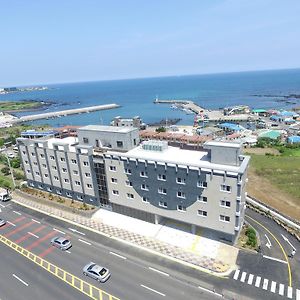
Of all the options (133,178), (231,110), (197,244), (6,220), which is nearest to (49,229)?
(6,220)

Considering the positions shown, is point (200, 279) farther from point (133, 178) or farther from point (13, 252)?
point (13, 252)

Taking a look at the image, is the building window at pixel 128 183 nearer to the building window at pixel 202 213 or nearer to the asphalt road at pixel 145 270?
the asphalt road at pixel 145 270

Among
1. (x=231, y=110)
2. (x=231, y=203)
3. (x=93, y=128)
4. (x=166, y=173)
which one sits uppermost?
(x=93, y=128)

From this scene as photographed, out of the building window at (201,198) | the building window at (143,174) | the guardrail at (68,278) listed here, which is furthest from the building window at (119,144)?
the guardrail at (68,278)

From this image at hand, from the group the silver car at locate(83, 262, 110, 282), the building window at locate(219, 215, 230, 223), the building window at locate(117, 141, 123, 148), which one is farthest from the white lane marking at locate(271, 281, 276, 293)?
the building window at locate(117, 141, 123, 148)

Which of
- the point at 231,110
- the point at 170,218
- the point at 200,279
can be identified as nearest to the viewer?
the point at 200,279

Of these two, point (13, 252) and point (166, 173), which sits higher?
point (166, 173)

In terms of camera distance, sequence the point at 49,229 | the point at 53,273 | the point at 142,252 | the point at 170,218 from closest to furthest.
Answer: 1. the point at 53,273
2. the point at 142,252
3. the point at 170,218
4. the point at 49,229
